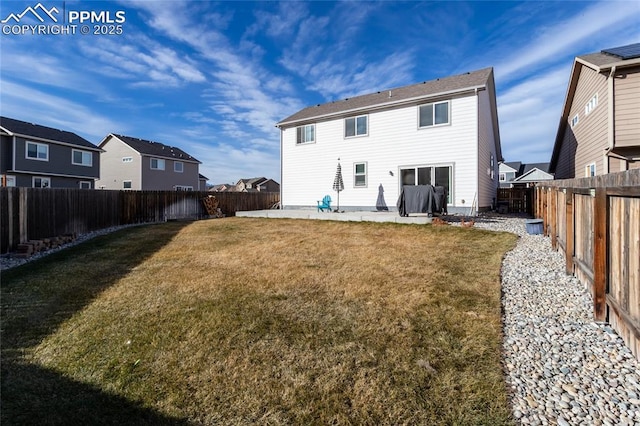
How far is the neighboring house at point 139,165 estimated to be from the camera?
29.7m

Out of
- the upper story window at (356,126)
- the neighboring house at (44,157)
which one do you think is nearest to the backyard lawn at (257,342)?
the upper story window at (356,126)

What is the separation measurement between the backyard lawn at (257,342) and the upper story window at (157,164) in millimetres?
27670

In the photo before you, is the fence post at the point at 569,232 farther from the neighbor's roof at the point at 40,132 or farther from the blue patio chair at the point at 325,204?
the neighbor's roof at the point at 40,132

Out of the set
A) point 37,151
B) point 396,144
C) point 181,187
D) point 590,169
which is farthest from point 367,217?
point 181,187

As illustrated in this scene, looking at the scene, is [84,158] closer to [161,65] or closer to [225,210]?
[225,210]

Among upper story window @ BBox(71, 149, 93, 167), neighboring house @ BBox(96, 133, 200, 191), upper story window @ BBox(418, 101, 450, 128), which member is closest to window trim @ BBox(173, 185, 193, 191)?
neighboring house @ BBox(96, 133, 200, 191)

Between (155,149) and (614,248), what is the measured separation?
3650 cm

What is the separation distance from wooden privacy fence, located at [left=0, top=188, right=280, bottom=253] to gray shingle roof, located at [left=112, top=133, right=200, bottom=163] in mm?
16406

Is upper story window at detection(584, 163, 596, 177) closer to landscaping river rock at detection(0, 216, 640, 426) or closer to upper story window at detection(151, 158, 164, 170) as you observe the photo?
landscaping river rock at detection(0, 216, 640, 426)

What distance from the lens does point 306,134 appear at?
55.6ft

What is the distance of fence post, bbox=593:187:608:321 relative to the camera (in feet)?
10.1

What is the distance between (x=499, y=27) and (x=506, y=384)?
40.8 ft

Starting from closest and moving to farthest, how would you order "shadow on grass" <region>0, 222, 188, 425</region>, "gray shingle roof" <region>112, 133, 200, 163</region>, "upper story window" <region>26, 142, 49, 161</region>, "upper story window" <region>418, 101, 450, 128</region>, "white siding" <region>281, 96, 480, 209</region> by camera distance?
"shadow on grass" <region>0, 222, 188, 425</region>, "white siding" <region>281, 96, 480, 209</region>, "upper story window" <region>418, 101, 450, 128</region>, "upper story window" <region>26, 142, 49, 161</region>, "gray shingle roof" <region>112, 133, 200, 163</region>

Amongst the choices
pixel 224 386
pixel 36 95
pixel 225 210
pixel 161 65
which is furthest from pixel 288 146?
pixel 224 386
